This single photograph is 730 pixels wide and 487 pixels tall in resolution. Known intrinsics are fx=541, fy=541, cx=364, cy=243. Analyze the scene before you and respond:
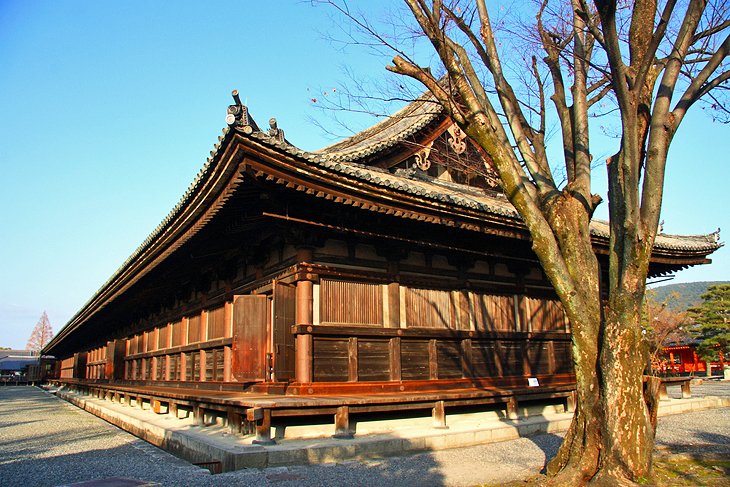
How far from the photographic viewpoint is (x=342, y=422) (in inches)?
339

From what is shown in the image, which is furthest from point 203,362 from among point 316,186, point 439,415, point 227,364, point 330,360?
point 316,186

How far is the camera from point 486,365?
12.2 m

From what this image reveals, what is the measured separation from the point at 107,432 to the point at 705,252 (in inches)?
682

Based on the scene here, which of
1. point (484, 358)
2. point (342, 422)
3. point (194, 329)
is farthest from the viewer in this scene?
point (194, 329)

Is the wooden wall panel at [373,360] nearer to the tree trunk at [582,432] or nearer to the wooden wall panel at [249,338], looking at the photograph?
the wooden wall panel at [249,338]

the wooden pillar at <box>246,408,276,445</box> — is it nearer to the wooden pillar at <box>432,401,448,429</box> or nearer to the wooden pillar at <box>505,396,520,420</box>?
the wooden pillar at <box>432,401,448,429</box>

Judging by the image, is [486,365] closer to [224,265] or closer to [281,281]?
[281,281]

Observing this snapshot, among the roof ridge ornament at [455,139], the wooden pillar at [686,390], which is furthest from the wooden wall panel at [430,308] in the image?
the wooden pillar at [686,390]

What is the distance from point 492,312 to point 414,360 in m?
2.70

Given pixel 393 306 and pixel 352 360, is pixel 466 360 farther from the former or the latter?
pixel 352 360

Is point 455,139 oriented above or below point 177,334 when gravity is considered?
above

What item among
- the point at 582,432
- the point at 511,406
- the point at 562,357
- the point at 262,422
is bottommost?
the point at 511,406

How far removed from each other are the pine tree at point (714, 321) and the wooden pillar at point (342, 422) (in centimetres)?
4053

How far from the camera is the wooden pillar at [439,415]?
9586mm
